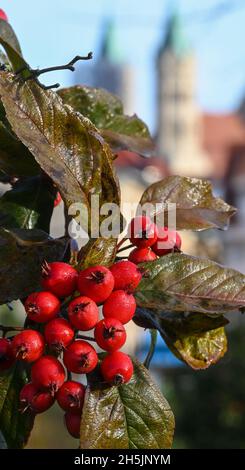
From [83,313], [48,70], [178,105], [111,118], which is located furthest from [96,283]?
[178,105]

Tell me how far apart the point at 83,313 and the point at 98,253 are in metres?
0.08

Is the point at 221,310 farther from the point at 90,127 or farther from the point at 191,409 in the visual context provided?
the point at 191,409

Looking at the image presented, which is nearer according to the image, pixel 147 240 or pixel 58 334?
pixel 58 334

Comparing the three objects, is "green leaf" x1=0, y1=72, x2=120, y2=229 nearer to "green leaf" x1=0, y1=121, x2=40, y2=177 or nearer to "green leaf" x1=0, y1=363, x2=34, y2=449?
"green leaf" x1=0, y1=121, x2=40, y2=177

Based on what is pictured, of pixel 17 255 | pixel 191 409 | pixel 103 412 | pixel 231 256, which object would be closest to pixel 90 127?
pixel 17 255

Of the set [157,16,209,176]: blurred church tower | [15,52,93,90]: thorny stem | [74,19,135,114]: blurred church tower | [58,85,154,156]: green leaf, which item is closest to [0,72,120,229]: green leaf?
[15,52,93,90]: thorny stem

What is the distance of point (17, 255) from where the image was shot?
95 centimetres

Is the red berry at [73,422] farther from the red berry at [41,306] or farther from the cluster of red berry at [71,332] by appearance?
the red berry at [41,306]

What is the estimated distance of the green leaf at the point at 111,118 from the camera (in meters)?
1.25

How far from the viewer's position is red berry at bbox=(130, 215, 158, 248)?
99 centimetres

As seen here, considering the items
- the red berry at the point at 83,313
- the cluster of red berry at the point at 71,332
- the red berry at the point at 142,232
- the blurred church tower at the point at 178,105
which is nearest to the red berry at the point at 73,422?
the cluster of red berry at the point at 71,332

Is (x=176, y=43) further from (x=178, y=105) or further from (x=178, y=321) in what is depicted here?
(x=178, y=321)

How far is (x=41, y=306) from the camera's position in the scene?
0.89 metres

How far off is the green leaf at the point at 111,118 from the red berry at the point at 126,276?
334 mm
